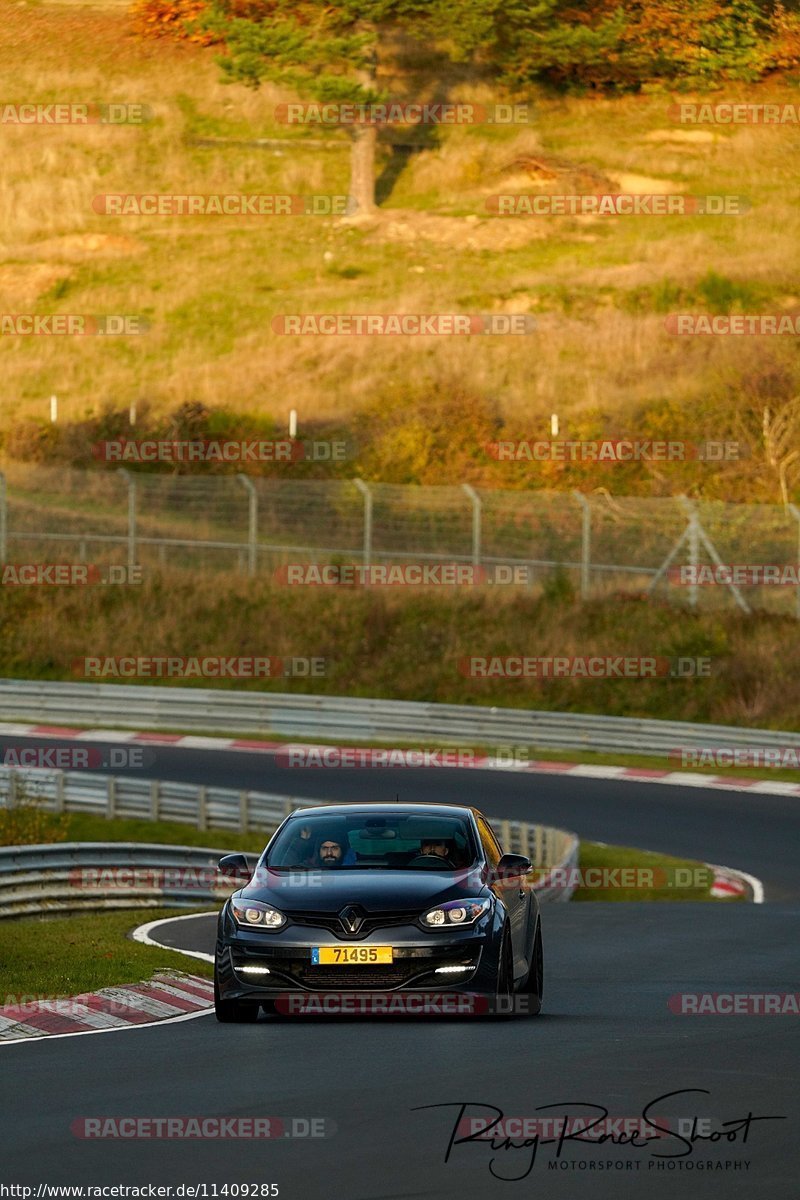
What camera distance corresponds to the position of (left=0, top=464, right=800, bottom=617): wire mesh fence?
37031 millimetres

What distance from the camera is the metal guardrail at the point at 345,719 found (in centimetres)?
3291

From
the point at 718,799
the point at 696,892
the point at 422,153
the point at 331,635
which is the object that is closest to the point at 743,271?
the point at 422,153

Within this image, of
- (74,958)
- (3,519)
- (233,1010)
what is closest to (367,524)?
(3,519)

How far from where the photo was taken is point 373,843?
12.0m

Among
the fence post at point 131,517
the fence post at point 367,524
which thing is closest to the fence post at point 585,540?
the fence post at point 367,524

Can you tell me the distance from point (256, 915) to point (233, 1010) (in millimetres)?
594

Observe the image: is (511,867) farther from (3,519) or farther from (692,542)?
(3,519)

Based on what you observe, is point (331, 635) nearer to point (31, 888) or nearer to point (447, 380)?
point (447, 380)

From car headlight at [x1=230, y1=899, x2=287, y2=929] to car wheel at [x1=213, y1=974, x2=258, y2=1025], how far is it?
40 centimetres

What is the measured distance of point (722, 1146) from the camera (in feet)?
24.0

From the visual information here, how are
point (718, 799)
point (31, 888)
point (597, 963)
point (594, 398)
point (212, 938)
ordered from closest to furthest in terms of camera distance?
1. point (597, 963)
2. point (212, 938)
3. point (31, 888)
4. point (718, 799)
5. point (594, 398)

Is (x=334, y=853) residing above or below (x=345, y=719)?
above

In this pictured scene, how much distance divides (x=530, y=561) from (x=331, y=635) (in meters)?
4.30

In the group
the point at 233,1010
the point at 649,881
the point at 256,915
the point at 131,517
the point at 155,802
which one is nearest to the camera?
the point at 256,915
